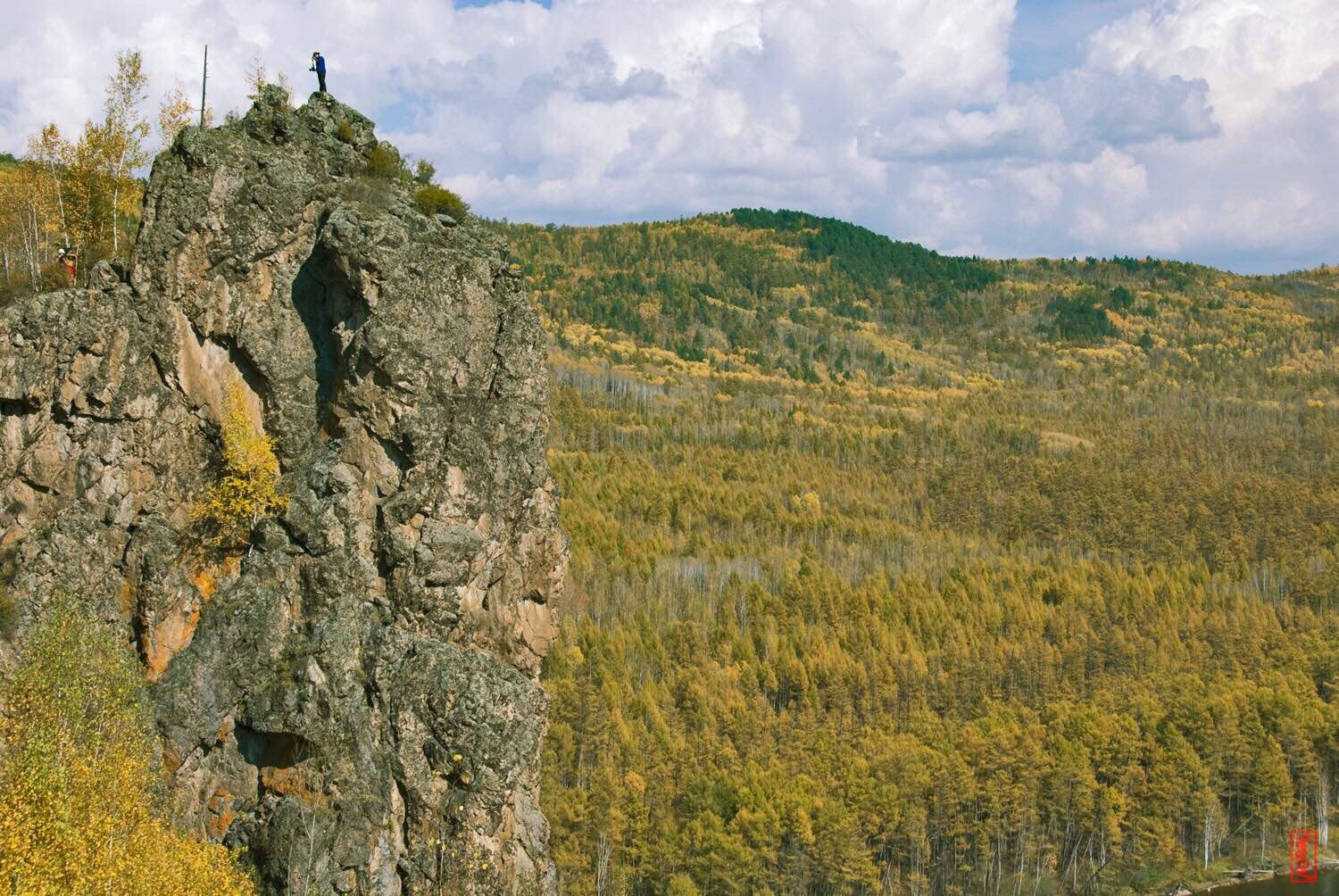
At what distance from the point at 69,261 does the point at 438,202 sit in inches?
572

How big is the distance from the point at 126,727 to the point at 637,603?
333 ft

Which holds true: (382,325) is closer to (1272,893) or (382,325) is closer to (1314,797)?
(1272,893)

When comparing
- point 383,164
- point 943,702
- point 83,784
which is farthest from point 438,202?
point 943,702

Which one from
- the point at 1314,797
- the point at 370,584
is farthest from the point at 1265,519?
the point at 370,584

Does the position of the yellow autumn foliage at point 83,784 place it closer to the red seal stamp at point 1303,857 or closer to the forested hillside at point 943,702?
the forested hillside at point 943,702

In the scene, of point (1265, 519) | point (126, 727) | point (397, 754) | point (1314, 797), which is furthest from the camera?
point (1265, 519)

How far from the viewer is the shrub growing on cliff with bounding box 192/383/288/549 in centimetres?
3788

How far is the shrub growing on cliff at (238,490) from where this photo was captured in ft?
124

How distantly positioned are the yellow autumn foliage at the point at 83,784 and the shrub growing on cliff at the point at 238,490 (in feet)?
15.2

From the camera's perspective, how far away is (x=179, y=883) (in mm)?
30281

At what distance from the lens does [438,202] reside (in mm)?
41406

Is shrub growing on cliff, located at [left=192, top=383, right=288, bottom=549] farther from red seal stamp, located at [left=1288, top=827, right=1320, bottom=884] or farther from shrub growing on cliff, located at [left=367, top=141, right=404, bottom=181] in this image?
red seal stamp, located at [left=1288, top=827, right=1320, bottom=884]

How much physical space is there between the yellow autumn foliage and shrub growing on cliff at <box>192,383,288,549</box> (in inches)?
182

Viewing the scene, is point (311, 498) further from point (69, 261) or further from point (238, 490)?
point (69, 261)
